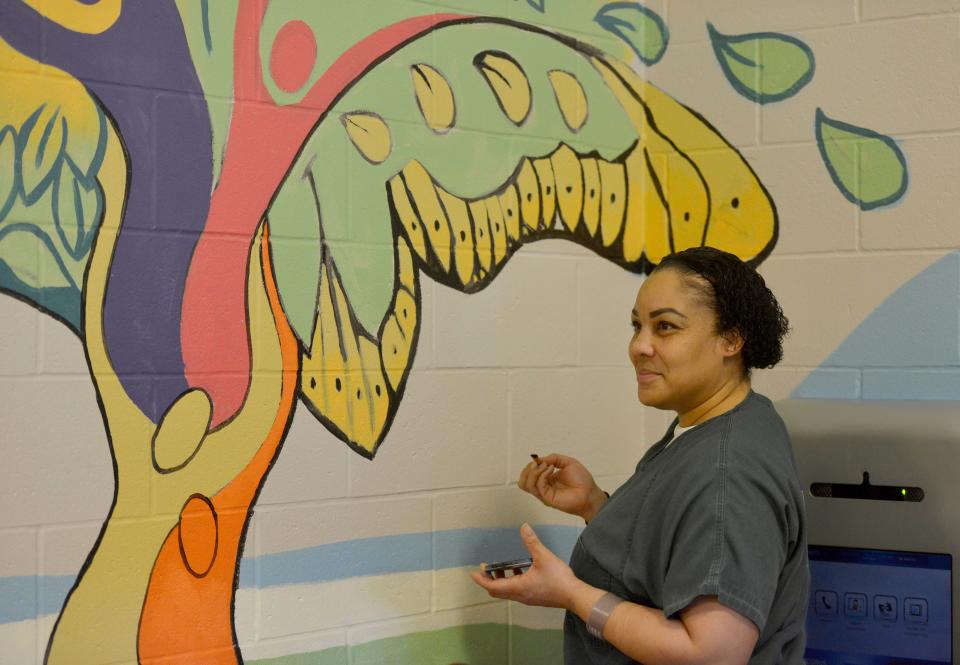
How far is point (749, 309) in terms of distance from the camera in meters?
2.20

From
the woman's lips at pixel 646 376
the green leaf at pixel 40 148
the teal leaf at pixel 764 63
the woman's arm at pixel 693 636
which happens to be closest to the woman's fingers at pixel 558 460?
the woman's lips at pixel 646 376

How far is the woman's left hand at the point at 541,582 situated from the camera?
213 cm

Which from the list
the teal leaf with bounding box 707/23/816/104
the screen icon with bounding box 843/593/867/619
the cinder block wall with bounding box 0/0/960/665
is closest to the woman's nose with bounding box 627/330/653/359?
the cinder block wall with bounding box 0/0/960/665

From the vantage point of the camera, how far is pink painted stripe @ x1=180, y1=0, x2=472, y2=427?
2.36m

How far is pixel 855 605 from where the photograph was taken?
8.11 feet

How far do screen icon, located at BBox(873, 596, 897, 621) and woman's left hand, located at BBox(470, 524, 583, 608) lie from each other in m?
0.71

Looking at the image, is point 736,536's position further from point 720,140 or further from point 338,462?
point 720,140

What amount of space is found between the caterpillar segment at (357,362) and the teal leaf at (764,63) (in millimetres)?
968

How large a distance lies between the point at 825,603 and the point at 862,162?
101 centimetres

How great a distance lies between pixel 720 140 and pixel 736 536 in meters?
1.37

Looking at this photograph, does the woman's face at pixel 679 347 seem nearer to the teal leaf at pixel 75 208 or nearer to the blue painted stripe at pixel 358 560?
the blue painted stripe at pixel 358 560

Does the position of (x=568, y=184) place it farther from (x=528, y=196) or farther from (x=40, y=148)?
(x=40, y=148)

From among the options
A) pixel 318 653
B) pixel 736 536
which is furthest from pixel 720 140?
pixel 318 653

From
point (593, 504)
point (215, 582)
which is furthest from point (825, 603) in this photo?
point (215, 582)
